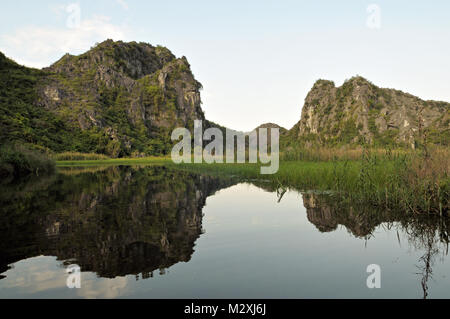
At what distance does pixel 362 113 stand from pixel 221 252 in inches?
5020

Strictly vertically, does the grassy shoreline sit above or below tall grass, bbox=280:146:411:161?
below

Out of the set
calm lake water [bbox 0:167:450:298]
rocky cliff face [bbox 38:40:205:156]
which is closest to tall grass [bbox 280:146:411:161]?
calm lake water [bbox 0:167:450:298]

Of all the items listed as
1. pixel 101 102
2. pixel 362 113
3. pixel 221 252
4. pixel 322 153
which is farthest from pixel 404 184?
pixel 101 102

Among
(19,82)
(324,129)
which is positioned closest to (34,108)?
(19,82)

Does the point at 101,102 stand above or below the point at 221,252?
above

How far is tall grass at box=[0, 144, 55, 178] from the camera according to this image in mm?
29031

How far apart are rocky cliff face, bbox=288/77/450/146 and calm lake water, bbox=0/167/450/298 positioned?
8946 centimetres

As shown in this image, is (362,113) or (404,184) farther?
(362,113)

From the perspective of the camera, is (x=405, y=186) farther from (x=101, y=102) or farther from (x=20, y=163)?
(x=101, y=102)

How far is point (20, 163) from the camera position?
30.6 meters

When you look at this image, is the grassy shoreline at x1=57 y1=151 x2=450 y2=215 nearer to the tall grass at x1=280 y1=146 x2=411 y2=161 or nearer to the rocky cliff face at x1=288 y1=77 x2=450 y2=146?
the tall grass at x1=280 y1=146 x2=411 y2=161
